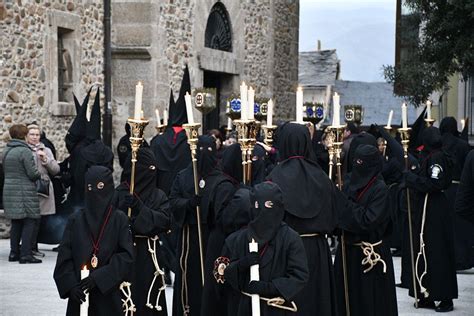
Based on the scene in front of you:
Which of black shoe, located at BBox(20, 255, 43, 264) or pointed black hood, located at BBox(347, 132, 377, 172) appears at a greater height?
pointed black hood, located at BBox(347, 132, 377, 172)

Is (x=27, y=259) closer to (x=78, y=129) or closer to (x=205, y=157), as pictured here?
(x=78, y=129)

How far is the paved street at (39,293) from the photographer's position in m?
10.1

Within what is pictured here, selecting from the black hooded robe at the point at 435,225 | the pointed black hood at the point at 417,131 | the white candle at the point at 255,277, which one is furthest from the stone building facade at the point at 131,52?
the white candle at the point at 255,277

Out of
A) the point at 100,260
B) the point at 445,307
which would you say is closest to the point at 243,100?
the point at 100,260

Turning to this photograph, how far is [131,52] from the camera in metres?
18.9

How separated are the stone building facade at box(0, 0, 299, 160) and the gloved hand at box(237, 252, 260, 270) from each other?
31.9 feet

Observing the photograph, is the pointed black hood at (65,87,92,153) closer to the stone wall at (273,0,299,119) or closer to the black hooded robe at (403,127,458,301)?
the black hooded robe at (403,127,458,301)

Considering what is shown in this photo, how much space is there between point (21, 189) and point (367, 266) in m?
6.00

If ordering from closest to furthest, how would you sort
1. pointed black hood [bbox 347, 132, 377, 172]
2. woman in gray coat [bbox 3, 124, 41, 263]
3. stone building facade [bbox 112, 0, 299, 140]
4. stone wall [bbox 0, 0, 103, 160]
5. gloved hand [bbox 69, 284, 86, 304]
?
gloved hand [bbox 69, 284, 86, 304]
pointed black hood [bbox 347, 132, 377, 172]
woman in gray coat [bbox 3, 124, 41, 263]
stone wall [bbox 0, 0, 103, 160]
stone building facade [bbox 112, 0, 299, 140]

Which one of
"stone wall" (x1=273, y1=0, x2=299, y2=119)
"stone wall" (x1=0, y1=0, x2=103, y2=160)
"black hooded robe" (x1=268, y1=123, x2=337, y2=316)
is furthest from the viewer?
"stone wall" (x1=273, y1=0, x2=299, y2=119)

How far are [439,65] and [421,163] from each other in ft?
23.8

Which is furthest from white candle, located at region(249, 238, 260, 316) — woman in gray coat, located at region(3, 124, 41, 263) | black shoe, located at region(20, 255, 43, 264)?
black shoe, located at region(20, 255, 43, 264)

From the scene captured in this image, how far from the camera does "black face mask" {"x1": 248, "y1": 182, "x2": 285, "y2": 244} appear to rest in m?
6.07

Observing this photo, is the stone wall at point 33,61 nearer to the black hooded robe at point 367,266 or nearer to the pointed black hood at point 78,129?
the pointed black hood at point 78,129
